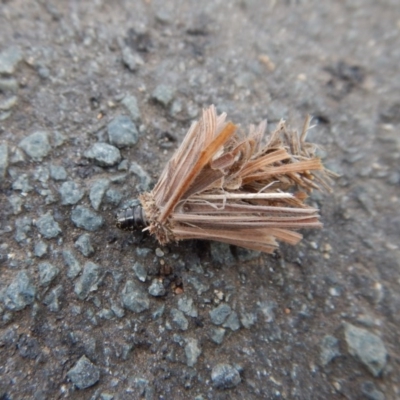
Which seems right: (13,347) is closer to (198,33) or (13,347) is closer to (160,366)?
(160,366)

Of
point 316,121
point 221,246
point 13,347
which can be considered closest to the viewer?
point 13,347

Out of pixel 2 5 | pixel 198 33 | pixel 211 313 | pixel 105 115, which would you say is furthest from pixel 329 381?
pixel 2 5

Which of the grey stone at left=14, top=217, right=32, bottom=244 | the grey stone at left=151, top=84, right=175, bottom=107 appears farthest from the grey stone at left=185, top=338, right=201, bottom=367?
the grey stone at left=151, top=84, right=175, bottom=107

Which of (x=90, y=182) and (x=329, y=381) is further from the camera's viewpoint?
(x=90, y=182)


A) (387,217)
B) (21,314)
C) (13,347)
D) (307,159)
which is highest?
(307,159)

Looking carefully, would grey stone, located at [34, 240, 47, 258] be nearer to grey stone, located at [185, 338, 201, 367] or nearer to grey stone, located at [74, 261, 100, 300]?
grey stone, located at [74, 261, 100, 300]

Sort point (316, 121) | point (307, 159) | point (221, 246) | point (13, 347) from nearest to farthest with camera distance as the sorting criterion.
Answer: point (13, 347), point (307, 159), point (221, 246), point (316, 121)

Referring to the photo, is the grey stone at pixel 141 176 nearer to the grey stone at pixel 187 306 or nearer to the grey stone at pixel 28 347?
the grey stone at pixel 187 306

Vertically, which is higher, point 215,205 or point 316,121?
point 316,121

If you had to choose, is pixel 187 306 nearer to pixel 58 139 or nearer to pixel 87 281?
pixel 87 281
